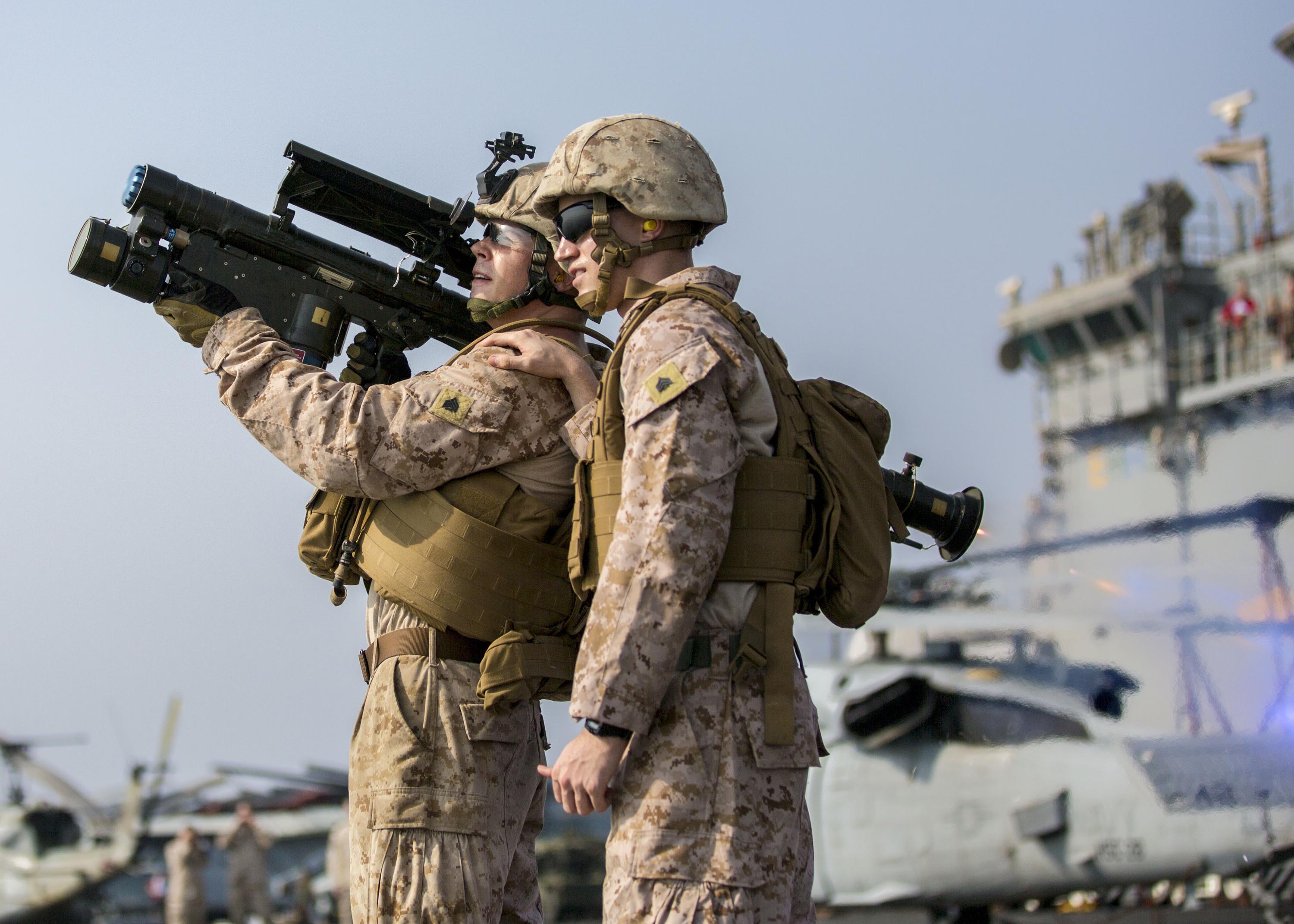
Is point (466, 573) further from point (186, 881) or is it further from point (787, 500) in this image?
point (186, 881)

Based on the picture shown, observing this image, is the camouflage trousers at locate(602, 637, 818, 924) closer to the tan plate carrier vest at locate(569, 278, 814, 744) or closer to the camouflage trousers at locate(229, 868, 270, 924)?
the tan plate carrier vest at locate(569, 278, 814, 744)

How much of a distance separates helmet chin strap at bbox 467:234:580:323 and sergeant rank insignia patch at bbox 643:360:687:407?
111 cm

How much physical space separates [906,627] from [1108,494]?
370 inches

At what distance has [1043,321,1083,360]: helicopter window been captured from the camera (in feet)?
79.3

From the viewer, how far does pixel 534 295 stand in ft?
11.8

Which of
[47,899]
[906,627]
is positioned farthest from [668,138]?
[47,899]

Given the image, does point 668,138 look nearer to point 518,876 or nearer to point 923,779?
point 518,876

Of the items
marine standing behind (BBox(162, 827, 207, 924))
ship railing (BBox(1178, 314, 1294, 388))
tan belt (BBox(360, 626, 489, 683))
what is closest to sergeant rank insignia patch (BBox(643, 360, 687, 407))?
tan belt (BBox(360, 626, 489, 683))

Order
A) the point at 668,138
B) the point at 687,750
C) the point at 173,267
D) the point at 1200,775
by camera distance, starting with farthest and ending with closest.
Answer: the point at 1200,775 → the point at 173,267 → the point at 668,138 → the point at 687,750

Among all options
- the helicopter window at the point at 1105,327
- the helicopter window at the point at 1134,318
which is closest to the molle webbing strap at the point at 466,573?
the helicopter window at the point at 1134,318

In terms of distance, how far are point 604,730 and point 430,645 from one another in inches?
37.2

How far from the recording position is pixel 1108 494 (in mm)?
18891

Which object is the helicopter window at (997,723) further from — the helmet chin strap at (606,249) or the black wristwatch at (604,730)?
the black wristwatch at (604,730)

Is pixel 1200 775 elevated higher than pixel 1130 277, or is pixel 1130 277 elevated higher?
pixel 1130 277
